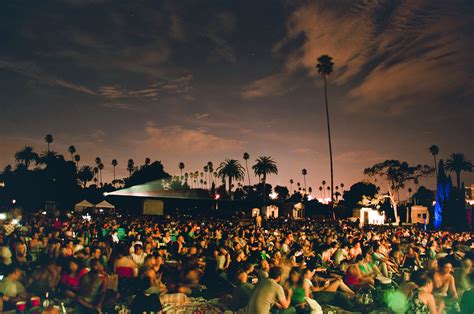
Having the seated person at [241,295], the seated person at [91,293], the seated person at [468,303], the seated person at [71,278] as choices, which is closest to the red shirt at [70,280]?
the seated person at [71,278]

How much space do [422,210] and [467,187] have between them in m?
10.6

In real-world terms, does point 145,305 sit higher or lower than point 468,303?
lower

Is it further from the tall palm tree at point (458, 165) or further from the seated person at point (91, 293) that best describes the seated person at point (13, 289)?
the tall palm tree at point (458, 165)

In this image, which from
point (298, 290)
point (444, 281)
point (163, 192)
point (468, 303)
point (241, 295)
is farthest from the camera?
point (163, 192)

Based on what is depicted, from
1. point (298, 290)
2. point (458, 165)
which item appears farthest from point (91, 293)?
point (458, 165)

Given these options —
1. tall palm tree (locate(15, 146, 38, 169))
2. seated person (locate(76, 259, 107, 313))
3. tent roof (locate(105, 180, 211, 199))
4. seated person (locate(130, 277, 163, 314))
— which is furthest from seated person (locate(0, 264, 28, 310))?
tall palm tree (locate(15, 146, 38, 169))

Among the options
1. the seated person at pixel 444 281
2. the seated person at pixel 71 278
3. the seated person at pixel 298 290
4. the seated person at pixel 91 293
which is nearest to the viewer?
the seated person at pixel 298 290

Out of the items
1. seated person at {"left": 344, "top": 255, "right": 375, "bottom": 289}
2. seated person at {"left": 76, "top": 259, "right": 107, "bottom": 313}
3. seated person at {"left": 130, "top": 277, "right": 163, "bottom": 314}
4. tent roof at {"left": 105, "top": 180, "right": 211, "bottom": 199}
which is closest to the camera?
seated person at {"left": 130, "top": 277, "right": 163, "bottom": 314}

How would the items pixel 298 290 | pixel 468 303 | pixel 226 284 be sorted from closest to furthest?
pixel 468 303 < pixel 298 290 < pixel 226 284

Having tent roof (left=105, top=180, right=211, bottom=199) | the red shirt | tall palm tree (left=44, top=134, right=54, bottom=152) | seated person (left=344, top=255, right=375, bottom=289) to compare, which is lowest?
seated person (left=344, top=255, right=375, bottom=289)

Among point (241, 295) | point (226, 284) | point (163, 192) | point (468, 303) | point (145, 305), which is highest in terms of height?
point (163, 192)

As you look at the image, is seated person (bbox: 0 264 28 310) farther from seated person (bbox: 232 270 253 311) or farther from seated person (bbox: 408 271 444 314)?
seated person (bbox: 408 271 444 314)

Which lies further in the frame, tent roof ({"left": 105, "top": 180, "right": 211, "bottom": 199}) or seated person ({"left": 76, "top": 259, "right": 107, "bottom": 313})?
tent roof ({"left": 105, "top": 180, "right": 211, "bottom": 199})

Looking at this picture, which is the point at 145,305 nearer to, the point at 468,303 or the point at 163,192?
the point at 468,303
